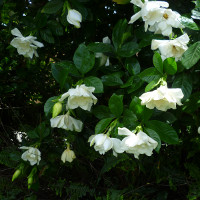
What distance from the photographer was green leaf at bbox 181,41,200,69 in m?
1.02

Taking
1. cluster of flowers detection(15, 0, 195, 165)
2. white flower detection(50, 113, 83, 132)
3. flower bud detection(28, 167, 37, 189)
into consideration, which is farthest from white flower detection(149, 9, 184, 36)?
flower bud detection(28, 167, 37, 189)

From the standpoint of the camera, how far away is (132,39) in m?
1.34

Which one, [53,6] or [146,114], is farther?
[53,6]

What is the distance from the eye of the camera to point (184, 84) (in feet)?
3.61

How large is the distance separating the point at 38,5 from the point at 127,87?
30.0 inches

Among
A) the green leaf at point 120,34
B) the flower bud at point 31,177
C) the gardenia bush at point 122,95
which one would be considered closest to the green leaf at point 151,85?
the gardenia bush at point 122,95

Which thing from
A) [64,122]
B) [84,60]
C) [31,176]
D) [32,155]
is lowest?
[31,176]

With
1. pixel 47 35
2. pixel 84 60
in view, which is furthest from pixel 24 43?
pixel 84 60

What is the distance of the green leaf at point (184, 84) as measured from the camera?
1092 mm

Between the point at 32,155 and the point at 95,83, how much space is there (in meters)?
0.57

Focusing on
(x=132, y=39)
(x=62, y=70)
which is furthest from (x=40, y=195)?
(x=132, y=39)

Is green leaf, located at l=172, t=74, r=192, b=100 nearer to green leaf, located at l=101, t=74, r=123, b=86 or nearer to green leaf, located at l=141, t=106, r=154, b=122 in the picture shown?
green leaf, located at l=141, t=106, r=154, b=122

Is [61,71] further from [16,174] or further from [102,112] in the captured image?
[16,174]

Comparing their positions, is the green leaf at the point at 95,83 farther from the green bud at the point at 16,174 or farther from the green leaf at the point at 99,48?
the green bud at the point at 16,174
